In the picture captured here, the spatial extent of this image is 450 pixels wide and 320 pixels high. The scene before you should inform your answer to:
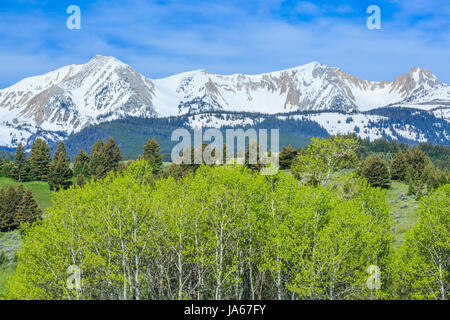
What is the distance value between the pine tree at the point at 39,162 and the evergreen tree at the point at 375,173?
92695 millimetres

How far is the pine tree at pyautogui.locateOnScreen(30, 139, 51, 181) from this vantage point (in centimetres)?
11894

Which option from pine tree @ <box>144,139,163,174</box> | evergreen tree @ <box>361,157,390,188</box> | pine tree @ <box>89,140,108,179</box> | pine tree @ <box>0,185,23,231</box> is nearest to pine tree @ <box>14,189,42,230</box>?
pine tree @ <box>0,185,23,231</box>

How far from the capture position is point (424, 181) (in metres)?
90.2

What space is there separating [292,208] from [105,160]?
3453 inches

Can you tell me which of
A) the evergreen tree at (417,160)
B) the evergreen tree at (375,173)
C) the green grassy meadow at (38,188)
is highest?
the evergreen tree at (417,160)

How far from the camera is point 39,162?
120 m

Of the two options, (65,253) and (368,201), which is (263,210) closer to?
(368,201)

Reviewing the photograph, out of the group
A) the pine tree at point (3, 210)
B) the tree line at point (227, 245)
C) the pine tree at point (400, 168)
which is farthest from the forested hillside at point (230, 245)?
the pine tree at point (400, 168)

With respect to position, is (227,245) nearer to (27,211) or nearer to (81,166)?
(27,211)

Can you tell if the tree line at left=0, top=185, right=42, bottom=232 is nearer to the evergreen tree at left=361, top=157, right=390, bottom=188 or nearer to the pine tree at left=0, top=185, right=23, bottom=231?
the pine tree at left=0, top=185, right=23, bottom=231

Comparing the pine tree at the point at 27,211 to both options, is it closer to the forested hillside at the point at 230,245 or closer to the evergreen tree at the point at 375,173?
the forested hillside at the point at 230,245

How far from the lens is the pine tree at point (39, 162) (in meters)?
119

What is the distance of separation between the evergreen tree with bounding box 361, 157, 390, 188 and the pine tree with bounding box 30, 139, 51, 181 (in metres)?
92.7

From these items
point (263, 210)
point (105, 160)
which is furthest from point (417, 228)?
point (105, 160)
